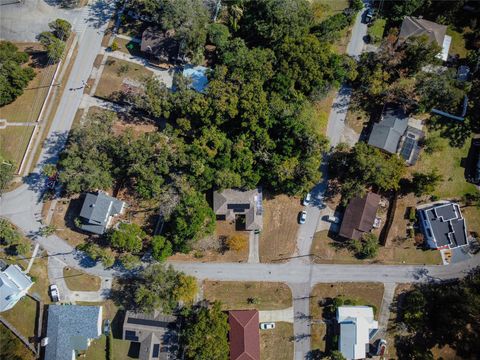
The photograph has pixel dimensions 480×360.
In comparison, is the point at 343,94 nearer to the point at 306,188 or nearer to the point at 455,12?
the point at 306,188

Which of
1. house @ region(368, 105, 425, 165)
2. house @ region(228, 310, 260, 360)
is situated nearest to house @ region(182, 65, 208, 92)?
house @ region(368, 105, 425, 165)

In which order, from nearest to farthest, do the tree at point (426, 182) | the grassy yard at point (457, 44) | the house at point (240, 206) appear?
the tree at point (426, 182), the house at point (240, 206), the grassy yard at point (457, 44)

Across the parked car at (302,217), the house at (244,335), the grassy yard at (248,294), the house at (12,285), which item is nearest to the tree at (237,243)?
the grassy yard at (248,294)

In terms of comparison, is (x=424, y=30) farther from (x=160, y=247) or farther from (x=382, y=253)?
(x=160, y=247)

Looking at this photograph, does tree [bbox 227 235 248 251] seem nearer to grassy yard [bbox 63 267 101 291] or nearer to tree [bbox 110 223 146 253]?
tree [bbox 110 223 146 253]

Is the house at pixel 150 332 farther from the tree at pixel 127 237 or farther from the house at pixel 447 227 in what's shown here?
the house at pixel 447 227

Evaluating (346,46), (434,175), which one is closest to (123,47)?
(346,46)
